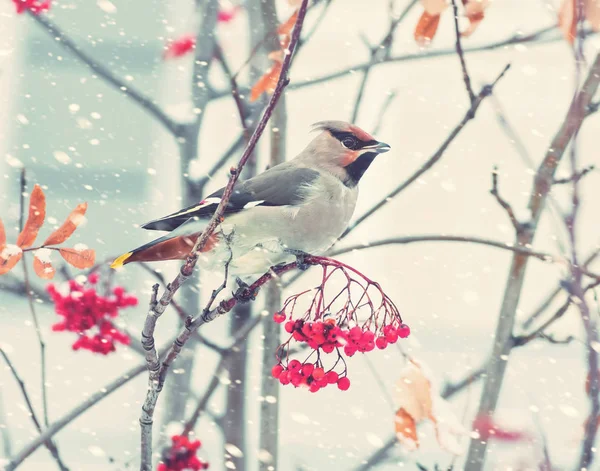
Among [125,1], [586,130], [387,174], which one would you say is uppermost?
[125,1]

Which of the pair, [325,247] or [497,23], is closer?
[325,247]

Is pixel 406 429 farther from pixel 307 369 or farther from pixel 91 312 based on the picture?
pixel 91 312

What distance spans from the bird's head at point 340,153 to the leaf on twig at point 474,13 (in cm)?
34

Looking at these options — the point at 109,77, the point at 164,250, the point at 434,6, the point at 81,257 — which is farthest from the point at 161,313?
the point at 109,77

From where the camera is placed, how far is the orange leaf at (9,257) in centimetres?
97

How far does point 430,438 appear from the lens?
9.70ft

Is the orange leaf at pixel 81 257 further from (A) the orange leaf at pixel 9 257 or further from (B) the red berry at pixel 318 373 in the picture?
(B) the red berry at pixel 318 373

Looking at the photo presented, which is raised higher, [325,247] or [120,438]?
[325,247]

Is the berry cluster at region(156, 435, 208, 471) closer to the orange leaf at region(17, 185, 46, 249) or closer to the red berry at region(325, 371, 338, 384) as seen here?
the red berry at region(325, 371, 338, 384)

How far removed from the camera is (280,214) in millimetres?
1285

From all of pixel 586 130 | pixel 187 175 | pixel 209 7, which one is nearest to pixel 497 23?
pixel 586 130

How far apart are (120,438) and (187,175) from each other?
2142 millimetres

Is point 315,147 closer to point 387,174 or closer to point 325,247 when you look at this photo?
point 325,247

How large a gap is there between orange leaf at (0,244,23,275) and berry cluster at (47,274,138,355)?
0.49 m
